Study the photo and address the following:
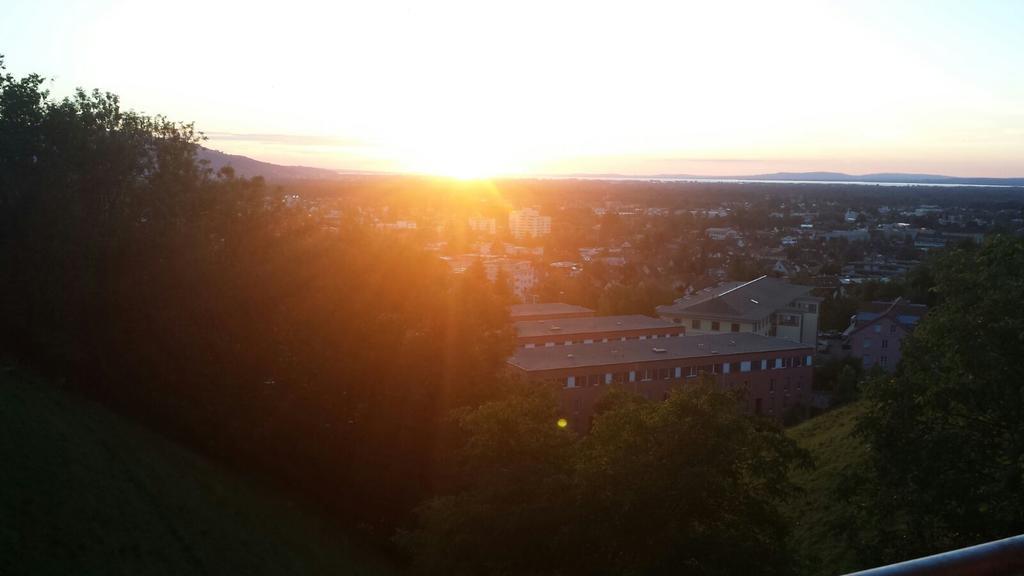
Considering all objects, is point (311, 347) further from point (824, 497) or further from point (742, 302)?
point (742, 302)

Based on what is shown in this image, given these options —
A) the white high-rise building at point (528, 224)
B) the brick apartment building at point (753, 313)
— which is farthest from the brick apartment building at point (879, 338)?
the white high-rise building at point (528, 224)

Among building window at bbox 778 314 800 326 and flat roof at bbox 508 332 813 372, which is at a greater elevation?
flat roof at bbox 508 332 813 372

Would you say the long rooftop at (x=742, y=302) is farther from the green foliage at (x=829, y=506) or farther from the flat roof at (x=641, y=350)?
the green foliage at (x=829, y=506)

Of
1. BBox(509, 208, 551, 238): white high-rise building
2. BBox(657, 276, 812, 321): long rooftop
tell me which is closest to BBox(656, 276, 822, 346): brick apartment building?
BBox(657, 276, 812, 321): long rooftop

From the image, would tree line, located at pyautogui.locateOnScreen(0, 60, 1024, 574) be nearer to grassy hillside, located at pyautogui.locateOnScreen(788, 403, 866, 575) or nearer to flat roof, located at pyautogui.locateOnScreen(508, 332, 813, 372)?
grassy hillside, located at pyautogui.locateOnScreen(788, 403, 866, 575)

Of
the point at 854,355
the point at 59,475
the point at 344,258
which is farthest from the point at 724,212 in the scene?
the point at 59,475

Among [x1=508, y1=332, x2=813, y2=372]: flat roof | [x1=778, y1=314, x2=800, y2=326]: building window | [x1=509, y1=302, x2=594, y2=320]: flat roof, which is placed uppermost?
[x1=508, y1=332, x2=813, y2=372]: flat roof
